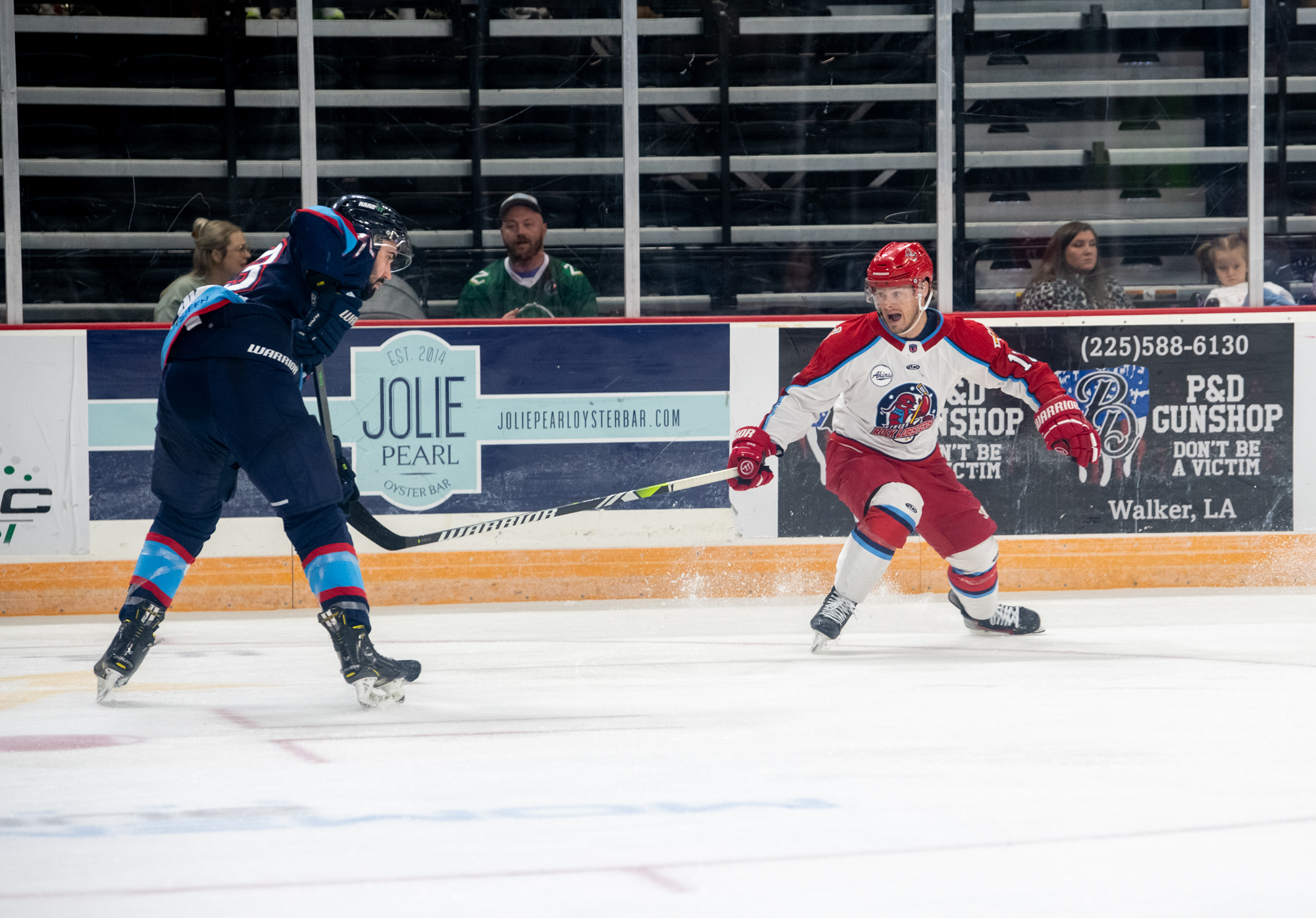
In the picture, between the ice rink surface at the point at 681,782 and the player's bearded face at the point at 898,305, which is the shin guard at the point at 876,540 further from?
the player's bearded face at the point at 898,305

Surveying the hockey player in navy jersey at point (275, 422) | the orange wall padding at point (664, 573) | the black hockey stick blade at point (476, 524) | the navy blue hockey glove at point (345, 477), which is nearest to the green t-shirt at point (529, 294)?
the orange wall padding at point (664, 573)

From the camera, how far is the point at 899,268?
135 inches

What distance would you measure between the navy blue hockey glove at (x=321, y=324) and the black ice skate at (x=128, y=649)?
607 millimetres

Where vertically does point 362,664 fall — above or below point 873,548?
below

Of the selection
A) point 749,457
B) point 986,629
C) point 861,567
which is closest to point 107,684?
point 749,457

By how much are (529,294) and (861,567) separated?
5.99ft

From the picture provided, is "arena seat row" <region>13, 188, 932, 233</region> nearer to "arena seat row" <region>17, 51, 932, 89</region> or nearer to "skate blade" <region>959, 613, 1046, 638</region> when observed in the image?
"arena seat row" <region>17, 51, 932, 89</region>

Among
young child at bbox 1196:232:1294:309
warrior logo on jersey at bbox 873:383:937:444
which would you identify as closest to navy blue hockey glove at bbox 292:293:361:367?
warrior logo on jersey at bbox 873:383:937:444

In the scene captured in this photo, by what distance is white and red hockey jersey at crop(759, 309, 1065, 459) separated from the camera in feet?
11.6

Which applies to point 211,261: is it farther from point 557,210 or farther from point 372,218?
point 372,218

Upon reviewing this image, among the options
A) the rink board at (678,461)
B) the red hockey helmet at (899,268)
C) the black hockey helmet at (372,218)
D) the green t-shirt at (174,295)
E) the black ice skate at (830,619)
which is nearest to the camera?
the black hockey helmet at (372,218)

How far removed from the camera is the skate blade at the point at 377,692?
8.50 ft

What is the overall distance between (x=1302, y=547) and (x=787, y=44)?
2.60 meters

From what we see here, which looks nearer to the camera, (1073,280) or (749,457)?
(749,457)
